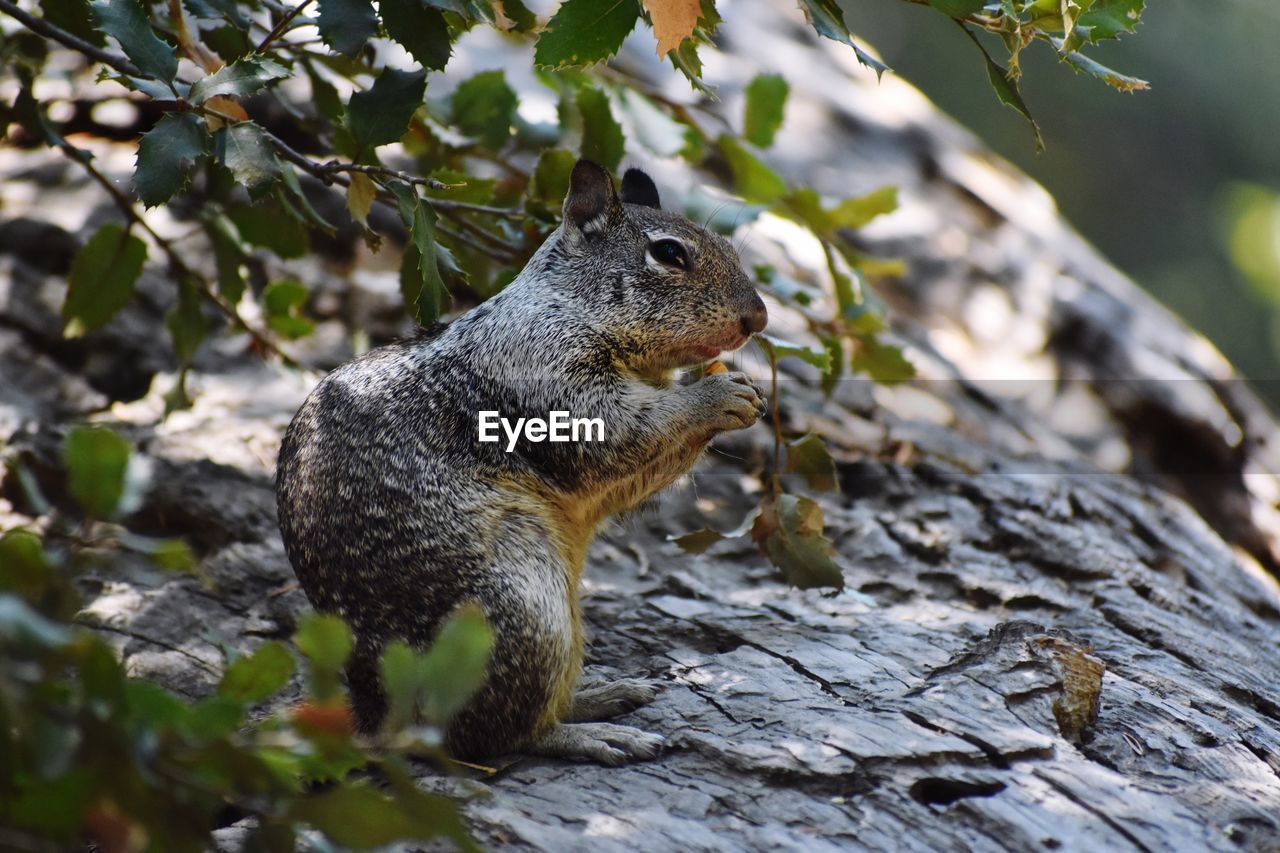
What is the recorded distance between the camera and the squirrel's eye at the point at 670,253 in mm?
3477

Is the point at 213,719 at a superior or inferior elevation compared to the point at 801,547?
inferior

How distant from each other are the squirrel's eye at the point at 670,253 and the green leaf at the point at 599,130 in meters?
0.52

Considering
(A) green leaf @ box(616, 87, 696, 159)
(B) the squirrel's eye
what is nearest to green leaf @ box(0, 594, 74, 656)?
(B) the squirrel's eye

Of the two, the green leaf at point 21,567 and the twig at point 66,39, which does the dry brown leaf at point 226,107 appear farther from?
the green leaf at point 21,567

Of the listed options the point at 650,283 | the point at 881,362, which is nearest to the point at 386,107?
the point at 650,283

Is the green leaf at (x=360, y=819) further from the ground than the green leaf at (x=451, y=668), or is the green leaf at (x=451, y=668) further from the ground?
the green leaf at (x=451, y=668)

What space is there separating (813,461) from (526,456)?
1.15 meters

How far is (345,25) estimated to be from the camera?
2785 millimetres

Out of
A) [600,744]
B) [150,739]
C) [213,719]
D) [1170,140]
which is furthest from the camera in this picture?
[1170,140]

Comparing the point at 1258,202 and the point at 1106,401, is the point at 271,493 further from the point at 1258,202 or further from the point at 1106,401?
the point at 1258,202

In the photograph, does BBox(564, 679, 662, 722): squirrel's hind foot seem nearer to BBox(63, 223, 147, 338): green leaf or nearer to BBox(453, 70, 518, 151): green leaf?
BBox(453, 70, 518, 151): green leaf

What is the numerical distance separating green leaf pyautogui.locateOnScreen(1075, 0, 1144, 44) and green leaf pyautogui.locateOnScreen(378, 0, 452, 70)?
1.53m

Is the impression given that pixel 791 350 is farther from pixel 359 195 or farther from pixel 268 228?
pixel 268 228

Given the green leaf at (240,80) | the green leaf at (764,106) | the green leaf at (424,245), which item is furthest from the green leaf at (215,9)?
the green leaf at (764,106)
